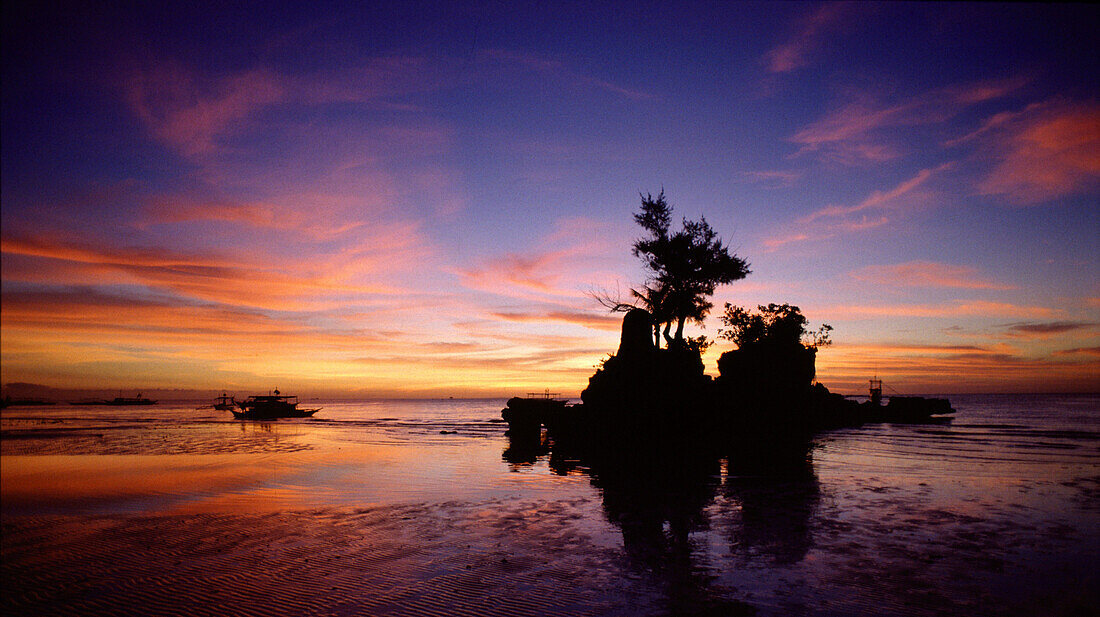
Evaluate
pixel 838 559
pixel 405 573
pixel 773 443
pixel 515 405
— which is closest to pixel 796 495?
pixel 838 559

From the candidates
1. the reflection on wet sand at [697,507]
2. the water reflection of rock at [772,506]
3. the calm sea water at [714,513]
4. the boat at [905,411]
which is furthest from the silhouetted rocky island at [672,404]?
the boat at [905,411]

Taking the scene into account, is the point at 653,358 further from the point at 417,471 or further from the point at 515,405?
the point at 417,471

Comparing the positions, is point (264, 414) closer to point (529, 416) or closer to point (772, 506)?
point (529, 416)

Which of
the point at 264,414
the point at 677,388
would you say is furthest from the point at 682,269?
the point at 264,414

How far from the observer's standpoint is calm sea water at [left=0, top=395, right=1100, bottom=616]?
8773mm

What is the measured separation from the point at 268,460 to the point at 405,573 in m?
23.2

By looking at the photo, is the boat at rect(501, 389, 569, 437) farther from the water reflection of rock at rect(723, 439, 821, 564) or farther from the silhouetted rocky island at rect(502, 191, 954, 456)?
the water reflection of rock at rect(723, 439, 821, 564)

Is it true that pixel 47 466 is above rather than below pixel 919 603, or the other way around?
below

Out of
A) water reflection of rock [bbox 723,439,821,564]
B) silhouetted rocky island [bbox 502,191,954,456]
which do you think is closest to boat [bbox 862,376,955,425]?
silhouetted rocky island [bbox 502,191,954,456]

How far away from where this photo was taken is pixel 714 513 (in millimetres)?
14539

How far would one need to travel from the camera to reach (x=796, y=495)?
17094 mm

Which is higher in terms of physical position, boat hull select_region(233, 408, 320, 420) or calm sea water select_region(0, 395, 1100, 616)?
calm sea water select_region(0, 395, 1100, 616)

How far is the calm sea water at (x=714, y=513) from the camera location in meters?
8.77

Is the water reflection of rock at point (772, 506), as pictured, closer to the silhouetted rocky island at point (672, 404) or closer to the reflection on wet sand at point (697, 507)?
the reflection on wet sand at point (697, 507)
